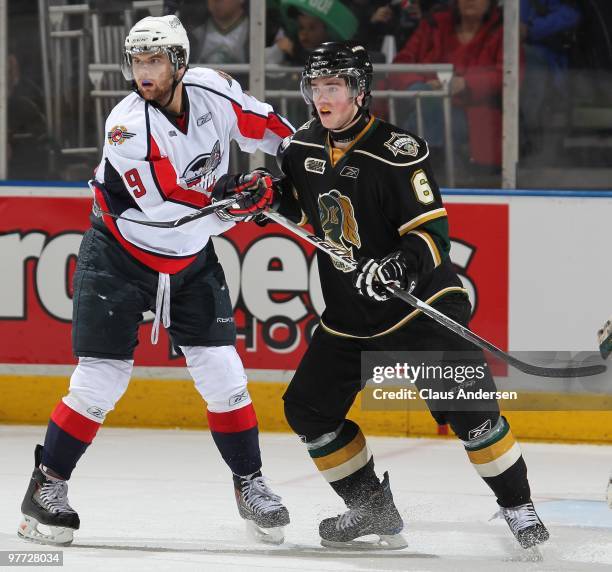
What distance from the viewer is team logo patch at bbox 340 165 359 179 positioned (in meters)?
3.23

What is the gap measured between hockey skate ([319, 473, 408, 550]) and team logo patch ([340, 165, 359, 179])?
77cm

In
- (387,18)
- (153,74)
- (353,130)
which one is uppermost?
(387,18)

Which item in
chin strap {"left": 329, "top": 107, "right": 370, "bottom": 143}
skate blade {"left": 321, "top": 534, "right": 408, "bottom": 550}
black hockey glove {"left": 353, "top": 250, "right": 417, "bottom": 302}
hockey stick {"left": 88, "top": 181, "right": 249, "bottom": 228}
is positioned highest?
chin strap {"left": 329, "top": 107, "right": 370, "bottom": 143}

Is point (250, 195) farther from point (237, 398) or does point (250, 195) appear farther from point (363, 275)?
point (237, 398)

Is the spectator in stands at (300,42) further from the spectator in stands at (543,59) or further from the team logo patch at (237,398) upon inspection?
the team logo patch at (237,398)

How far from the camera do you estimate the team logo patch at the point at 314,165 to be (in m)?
3.30

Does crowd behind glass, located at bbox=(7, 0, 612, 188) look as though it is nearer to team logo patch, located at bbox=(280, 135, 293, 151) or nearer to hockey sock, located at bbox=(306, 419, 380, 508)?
team logo patch, located at bbox=(280, 135, 293, 151)

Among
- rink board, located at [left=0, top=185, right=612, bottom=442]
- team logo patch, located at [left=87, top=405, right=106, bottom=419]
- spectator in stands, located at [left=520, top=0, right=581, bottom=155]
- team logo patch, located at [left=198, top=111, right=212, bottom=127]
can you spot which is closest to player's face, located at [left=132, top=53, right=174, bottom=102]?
team logo patch, located at [left=198, top=111, right=212, bottom=127]

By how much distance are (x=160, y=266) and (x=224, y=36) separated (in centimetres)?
194

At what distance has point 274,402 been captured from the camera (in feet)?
16.7

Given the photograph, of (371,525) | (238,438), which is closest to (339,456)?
(371,525)

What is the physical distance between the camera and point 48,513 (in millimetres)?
3416

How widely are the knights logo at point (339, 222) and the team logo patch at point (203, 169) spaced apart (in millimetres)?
333

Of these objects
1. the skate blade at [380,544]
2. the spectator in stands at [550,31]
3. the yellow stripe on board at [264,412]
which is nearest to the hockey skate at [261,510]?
the skate blade at [380,544]
